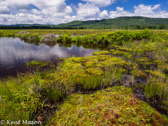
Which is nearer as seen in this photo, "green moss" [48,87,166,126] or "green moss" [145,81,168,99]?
"green moss" [48,87,166,126]

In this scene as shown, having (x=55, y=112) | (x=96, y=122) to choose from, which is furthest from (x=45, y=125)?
(x=96, y=122)

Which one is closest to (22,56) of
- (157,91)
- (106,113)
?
(106,113)

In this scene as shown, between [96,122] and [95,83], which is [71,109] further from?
[95,83]

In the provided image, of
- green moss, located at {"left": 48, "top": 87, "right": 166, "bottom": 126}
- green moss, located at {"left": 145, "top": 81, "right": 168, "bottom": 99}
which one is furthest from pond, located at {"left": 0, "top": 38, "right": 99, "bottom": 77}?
green moss, located at {"left": 145, "top": 81, "right": 168, "bottom": 99}

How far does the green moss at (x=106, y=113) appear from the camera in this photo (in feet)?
13.6

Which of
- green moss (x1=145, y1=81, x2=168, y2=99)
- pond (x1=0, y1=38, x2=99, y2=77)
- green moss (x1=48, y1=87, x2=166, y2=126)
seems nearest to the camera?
green moss (x1=48, y1=87, x2=166, y2=126)

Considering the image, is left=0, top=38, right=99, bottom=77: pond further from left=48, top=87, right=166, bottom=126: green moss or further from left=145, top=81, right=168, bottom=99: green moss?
left=145, top=81, right=168, bottom=99: green moss

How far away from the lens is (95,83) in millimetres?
7414

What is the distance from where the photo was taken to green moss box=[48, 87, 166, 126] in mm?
4160

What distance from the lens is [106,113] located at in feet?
15.0

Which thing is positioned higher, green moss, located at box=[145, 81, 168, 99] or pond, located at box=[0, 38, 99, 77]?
pond, located at box=[0, 38, 99, 77]

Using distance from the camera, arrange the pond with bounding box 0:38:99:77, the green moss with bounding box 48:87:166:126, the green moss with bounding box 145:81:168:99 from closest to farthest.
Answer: the green moss with bounding box 48:87:166:126
the green moss with bounding box 145:81:168:99
the pond with bounding box 0:38:99:77

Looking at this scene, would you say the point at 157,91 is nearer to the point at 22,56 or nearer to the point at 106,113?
the point at 106,113

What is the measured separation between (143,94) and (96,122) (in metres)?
4.76
